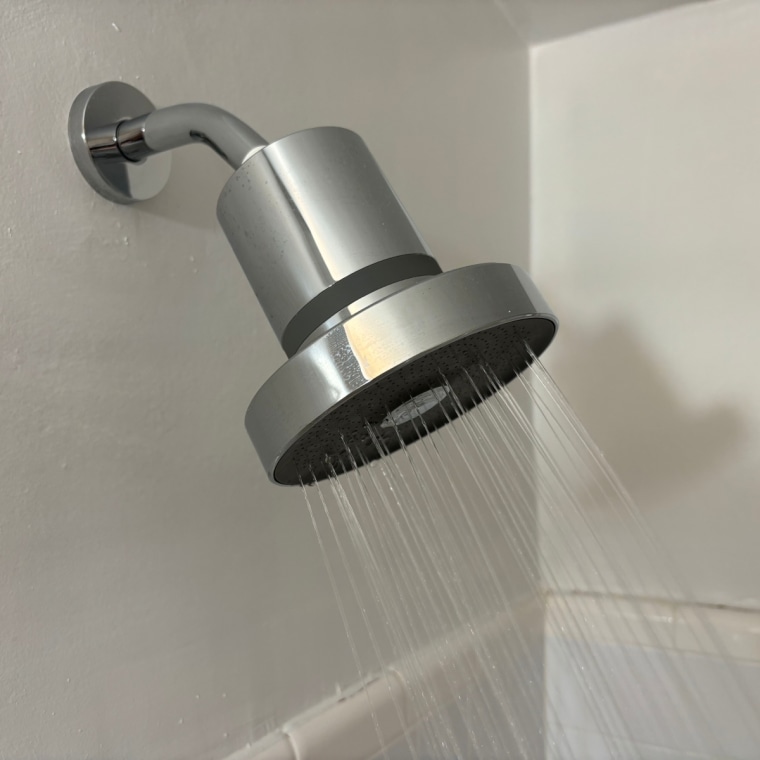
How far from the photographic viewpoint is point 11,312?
36cm

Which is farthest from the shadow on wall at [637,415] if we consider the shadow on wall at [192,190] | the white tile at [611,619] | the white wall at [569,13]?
the shadow on wall at [192,190]

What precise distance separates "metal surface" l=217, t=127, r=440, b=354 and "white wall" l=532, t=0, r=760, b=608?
1.68 ft

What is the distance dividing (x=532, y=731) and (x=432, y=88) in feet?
2.17

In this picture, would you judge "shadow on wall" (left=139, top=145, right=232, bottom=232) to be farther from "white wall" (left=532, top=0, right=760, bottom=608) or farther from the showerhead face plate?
"white wall" (left=532, top=0, right=760, bottom=608)

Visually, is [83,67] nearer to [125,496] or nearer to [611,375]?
[125,496]

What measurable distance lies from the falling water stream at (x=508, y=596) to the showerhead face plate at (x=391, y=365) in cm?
3

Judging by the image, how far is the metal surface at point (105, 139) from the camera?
0.40 m

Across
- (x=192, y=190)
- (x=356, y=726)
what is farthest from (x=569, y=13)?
(x=356, y=726)

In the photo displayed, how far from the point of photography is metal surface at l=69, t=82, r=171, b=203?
0.40m

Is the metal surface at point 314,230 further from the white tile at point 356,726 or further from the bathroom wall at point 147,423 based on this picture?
the white tile at point 356,726

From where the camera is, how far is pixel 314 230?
349mm

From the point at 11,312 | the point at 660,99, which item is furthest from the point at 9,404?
the point at 660,99

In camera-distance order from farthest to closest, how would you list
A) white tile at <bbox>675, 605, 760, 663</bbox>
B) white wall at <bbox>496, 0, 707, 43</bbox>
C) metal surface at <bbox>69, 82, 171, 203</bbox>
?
white wall at <bbox>496, 0, 707, 43</bbox> < white tile at <bbox>675, 605, 760, 663</bbox> < metal surface at <bbox>69, 82, 171, 203</bbox>

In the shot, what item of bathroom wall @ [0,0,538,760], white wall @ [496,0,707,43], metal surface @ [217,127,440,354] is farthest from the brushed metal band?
white wall @ [496,0,707,43]
